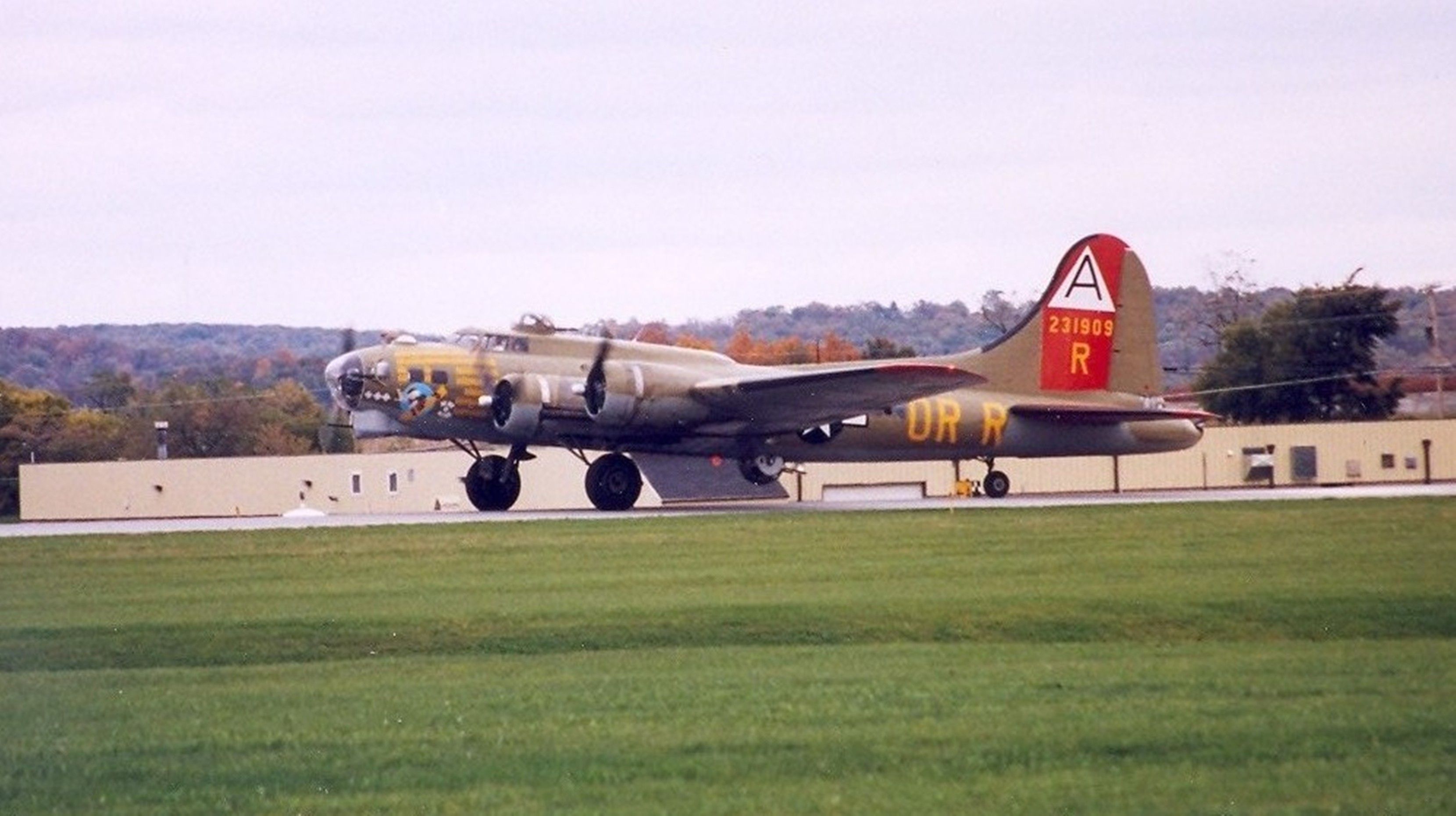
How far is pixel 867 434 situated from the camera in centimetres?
4025

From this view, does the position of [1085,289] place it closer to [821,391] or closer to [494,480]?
[821,391]

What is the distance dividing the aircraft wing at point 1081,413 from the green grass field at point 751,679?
17.2 meters

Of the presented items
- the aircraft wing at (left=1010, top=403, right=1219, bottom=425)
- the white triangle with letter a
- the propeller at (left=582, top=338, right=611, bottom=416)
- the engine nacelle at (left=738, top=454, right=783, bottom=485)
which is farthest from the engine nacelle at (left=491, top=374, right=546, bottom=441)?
the white triangle with letter a

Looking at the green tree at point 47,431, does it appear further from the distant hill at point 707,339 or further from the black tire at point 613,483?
the black tire at point 613,483

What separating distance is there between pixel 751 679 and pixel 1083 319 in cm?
3139

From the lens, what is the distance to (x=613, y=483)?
37812 mm

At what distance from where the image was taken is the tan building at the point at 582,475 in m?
53.9

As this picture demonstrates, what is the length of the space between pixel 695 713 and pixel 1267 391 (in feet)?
253

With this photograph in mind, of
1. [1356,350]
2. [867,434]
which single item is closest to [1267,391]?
[1356,350]

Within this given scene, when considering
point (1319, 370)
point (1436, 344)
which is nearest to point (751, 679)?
point (1436, 344)

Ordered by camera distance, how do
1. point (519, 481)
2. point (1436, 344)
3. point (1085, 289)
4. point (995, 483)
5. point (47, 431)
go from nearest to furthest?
point (519, 481)
point (1085, 289)
point (995, 483)
point (1436, 344)
point (47, 431)

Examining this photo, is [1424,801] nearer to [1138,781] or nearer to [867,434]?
[1138,781]

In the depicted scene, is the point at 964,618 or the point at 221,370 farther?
the point at 221,370

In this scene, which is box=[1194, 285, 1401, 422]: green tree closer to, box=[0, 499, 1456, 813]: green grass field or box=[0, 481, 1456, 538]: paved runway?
box=[0, 481, 1456, 538]: paved runway
